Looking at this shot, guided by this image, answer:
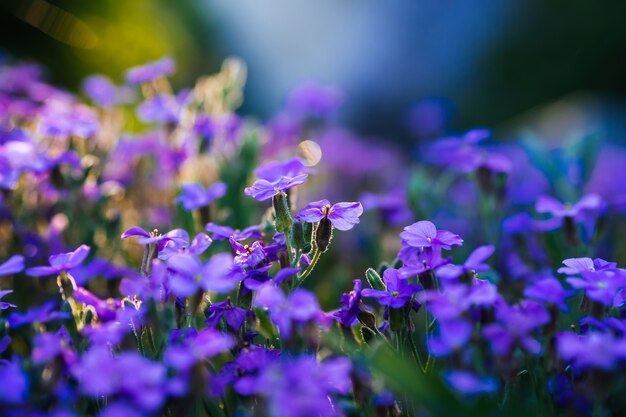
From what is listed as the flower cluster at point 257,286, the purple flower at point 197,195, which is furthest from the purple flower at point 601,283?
the purple flower at point 197,195

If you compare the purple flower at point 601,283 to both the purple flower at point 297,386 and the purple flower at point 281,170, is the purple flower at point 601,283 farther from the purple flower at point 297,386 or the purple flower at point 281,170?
the purple flower at point 281,170

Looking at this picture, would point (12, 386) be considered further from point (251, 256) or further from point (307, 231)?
point (307, 231)

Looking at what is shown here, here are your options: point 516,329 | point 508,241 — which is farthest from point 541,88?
point 516,329

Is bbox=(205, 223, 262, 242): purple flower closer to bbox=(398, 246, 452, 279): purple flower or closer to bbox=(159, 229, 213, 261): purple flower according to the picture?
bbox=(159, 229, 213, 261): purple flower

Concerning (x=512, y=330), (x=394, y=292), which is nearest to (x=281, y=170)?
(x=394, y=292)

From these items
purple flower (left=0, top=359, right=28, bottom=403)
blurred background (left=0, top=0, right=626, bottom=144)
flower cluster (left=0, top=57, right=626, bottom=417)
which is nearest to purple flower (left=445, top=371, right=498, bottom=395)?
flower cluster (left=0, top=57, right=626, bottom=417)
